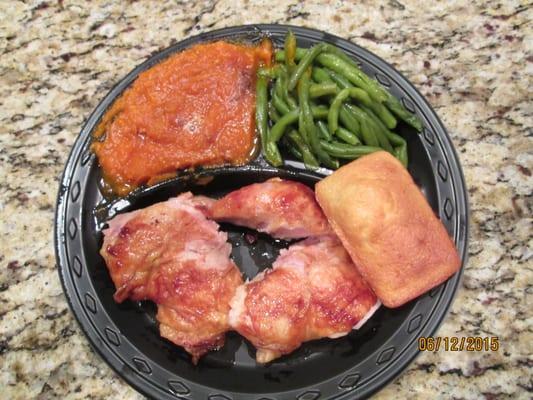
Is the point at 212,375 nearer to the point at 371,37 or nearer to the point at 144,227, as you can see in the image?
the point at 144,227

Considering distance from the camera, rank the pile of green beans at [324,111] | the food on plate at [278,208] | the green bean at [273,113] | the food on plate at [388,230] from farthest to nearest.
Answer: the green bean at [273,113]
the pile of green beans at [324,111]
the food on plate at [278,208]
the food on plate at [388,230]

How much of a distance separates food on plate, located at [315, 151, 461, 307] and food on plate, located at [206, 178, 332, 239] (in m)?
0.15

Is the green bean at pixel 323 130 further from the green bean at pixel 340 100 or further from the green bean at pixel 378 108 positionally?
the green bean at pixel 378 108

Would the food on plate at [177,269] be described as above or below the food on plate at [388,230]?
below

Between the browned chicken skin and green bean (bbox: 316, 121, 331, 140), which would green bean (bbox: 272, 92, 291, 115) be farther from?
the browned chicken skin

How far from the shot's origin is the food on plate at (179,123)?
9.44ft

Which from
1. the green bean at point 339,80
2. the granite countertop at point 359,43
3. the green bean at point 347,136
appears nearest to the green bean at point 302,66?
the green bean at point 339,80

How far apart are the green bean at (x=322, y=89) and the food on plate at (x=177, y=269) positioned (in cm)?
90

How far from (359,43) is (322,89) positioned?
954mm

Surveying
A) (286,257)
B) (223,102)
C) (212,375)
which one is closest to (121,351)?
(212,375)

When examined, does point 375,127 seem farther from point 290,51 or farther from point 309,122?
point 290,51

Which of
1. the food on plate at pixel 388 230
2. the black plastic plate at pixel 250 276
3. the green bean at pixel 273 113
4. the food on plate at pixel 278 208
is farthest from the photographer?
the green bean at pixel 273 113
